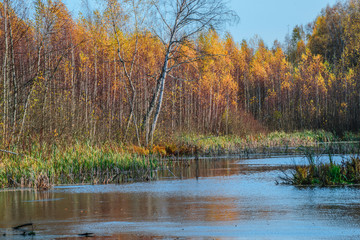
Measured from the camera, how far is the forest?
17719mm

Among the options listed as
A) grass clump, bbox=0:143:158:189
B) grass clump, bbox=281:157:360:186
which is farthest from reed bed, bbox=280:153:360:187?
grass clump, bbox=0:143:158:189

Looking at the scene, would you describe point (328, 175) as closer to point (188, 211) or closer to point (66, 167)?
point (188, 211)

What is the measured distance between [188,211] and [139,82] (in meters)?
29.5

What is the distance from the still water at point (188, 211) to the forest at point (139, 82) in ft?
12.6

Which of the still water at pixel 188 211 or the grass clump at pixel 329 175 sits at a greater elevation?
the grass clump at pixel 329 175

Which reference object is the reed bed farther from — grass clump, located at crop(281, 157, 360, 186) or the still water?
the still water

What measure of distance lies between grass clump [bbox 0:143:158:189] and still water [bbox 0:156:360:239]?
35.0 inches

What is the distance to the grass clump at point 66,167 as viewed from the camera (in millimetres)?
14273

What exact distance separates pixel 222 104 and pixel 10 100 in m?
39.1

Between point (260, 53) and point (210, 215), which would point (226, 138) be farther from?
point (260, 53)

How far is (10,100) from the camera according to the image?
51.5 ft

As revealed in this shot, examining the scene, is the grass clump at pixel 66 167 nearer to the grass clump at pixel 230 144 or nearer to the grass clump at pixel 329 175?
the grass clump at pixel 329 175

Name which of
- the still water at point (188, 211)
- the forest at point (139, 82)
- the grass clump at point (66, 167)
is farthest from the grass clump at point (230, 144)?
the still water at point (188, 211)

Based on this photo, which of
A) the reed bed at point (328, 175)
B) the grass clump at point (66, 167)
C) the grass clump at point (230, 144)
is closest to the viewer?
the reed bed at point (328, 175)
